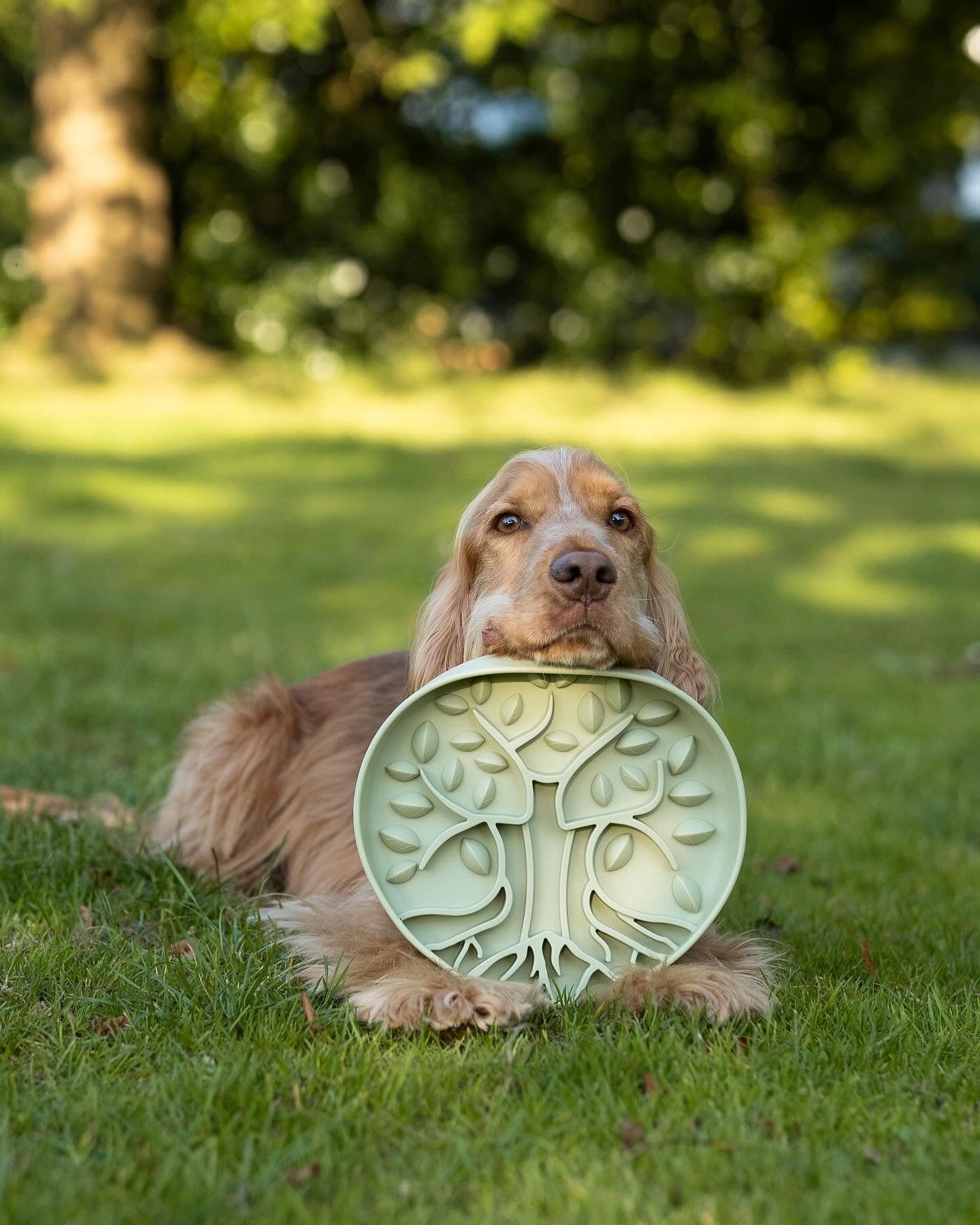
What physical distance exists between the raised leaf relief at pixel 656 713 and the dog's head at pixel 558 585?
109mm

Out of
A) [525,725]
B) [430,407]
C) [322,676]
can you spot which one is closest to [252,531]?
[430,407]

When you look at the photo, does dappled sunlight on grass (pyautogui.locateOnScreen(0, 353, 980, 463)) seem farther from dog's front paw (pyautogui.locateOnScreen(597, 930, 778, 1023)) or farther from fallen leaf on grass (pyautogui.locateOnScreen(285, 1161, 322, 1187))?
fallen leaf on grass (pyautogui.locateOnScreen(285, 1161, 322, 1187))

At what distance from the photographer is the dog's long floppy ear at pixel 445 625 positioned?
3881mm

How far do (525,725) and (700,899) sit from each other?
1.80 ft

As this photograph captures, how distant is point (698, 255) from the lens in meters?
18.9

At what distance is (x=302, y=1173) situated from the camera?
2.51m

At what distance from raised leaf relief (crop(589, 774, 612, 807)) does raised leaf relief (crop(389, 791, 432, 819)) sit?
1.21 feet

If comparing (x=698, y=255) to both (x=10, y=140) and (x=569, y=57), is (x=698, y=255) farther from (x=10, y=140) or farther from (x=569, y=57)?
(x=10, y=140)

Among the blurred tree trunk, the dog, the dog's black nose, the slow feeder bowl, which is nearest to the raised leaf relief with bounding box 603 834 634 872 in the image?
the slow feeder bowl

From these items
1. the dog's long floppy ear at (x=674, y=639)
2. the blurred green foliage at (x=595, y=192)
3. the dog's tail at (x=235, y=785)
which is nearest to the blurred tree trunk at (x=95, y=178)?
the blurred green foliage at (x=595, y=192)

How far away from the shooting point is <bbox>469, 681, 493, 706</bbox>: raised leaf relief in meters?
3.38

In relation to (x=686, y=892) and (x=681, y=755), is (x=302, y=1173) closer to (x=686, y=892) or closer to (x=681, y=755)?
(x=686, y=892)

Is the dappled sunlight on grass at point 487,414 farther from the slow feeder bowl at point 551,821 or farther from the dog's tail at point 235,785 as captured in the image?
the slow feeder bowl at point 551,821

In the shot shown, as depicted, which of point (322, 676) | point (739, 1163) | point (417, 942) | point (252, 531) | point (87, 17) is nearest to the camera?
point (739, 1163)
